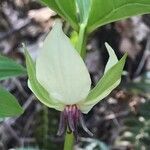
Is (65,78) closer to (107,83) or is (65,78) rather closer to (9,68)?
(107,83)

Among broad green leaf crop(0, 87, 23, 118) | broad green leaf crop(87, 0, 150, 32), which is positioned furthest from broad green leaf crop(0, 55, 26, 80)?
broad green leaf crop(87, 0, 150, 32)


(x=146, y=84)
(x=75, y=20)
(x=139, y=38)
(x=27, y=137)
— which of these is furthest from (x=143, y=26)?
(x=75, y=20)

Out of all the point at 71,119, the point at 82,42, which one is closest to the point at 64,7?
the point at 82,42

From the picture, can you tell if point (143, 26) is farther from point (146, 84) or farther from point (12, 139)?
point (12, 139)

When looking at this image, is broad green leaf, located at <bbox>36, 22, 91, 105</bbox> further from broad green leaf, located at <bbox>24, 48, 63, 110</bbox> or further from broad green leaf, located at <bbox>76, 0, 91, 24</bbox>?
broad green leaf, located at <bbox>76, 0, 91, 24</bbox>

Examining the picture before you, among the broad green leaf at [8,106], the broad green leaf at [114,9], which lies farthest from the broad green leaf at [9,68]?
the broad green leaf at [114,9]
